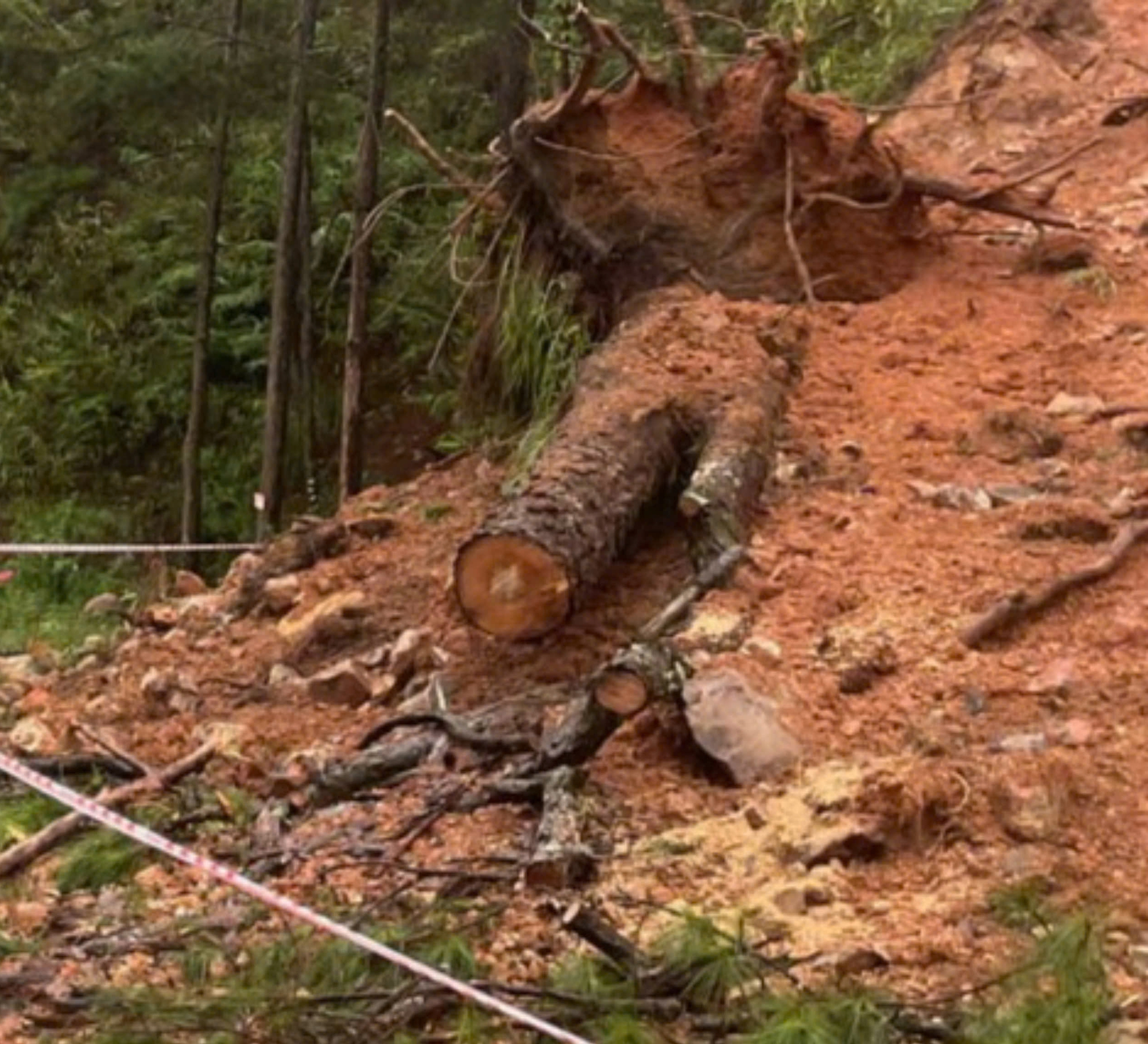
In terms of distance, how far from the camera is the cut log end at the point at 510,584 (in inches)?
204

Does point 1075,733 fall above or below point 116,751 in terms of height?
above

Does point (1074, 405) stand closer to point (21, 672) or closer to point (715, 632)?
point (715, 632)

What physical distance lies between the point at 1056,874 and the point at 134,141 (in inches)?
594

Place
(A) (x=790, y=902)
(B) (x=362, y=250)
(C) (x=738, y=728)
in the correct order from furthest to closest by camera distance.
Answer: (B) (x=362, y=250), (C) (x=738, y=728), (A) (x=790, y=902)

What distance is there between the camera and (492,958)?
3.91m

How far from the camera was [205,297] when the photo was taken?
1455 centimetres

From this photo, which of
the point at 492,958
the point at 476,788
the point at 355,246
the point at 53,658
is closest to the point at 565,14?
the point at 355,246

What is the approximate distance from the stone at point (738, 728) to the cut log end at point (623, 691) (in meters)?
0.21

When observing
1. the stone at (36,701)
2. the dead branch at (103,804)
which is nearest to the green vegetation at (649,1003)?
the dead branch at (103,804)

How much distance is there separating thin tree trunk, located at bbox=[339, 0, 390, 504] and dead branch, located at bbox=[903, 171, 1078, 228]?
17.1 feet

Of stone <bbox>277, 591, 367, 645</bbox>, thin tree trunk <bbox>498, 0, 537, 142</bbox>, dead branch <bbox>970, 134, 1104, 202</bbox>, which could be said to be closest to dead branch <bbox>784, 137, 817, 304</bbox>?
dead branch <bbox>970, 134, 1104, 202</bbox>

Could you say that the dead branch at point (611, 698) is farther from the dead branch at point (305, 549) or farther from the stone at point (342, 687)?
the dead branch at point (305, 549)

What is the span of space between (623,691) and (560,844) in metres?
0.42

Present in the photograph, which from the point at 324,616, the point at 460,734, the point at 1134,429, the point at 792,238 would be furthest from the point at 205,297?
the point at 460,734
